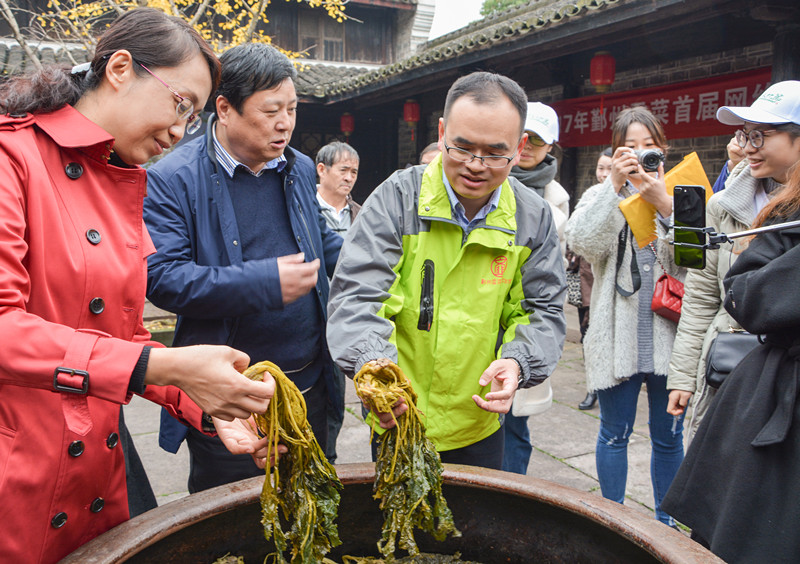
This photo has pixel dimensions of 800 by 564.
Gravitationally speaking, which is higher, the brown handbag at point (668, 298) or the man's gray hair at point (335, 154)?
the man's gray hair at point (335, 154)

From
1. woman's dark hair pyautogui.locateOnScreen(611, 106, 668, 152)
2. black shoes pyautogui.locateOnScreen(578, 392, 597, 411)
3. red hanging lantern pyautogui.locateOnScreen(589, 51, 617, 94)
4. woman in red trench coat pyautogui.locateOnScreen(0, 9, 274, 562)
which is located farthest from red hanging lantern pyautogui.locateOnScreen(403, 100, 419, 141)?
woman in red trench coat pyautogui.locateOnScreen(0, 9, 274, 562)

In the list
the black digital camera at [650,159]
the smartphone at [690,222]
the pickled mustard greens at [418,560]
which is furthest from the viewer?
the black digital camera at [650,159]

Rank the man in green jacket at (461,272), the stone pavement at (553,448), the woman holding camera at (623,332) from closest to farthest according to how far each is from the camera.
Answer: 1. the man in green jacket at (461,272)
2. the woman holding camera at (623,332)
3. the stone pavement at (553,448)

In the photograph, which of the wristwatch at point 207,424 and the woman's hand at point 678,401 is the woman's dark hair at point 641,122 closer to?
the woman's hand at point 678,401

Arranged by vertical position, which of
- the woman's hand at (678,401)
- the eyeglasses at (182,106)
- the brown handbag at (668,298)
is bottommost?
the woman's hand at (678,401)

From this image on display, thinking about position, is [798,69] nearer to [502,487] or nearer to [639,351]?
[639,351]

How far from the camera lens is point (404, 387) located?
1687mm

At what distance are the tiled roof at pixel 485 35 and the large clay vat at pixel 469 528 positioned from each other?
16.1 feet

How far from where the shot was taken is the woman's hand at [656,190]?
9.30ft

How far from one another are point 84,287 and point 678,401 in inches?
91.1

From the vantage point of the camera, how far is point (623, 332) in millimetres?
2990

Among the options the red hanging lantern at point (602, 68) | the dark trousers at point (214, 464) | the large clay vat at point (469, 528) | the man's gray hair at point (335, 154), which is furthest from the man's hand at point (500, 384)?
the red hanging lantern at point (602, 68)

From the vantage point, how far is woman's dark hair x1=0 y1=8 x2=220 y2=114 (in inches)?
55.2

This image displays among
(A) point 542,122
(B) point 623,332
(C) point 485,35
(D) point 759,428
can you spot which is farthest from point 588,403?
(C) point 485,35
